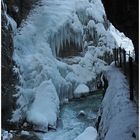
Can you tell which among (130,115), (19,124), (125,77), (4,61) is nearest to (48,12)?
(4,61)

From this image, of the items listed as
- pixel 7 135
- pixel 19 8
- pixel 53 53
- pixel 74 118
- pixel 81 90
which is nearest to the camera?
pixel 7 135

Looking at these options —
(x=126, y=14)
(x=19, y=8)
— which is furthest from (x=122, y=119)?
(x=19, y=8)

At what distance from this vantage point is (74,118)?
18219 millimetres

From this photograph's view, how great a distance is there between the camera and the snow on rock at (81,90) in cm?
2164

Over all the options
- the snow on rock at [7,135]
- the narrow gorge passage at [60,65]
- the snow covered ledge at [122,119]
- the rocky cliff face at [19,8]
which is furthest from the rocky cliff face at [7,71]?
the snow covered ledge at [122,119]

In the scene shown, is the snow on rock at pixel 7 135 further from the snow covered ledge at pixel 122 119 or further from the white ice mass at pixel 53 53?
the snow covered ledge at pixel 122 119

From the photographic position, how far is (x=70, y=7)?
2402 centimetres

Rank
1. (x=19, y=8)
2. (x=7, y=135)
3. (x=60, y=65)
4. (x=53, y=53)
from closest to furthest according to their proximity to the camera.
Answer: (x=7, y=135) → (x=60, y=65) → (x=53, y=53) → (x=19, y=8)

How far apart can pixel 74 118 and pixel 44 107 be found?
53.5 inches

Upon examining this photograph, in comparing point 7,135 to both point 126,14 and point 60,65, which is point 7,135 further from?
point 126,14

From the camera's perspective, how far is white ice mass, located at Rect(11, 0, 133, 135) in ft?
59.8

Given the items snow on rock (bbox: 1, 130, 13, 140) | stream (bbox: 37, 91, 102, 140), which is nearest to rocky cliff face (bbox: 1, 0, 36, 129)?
snow on rock (bbox: 1, 130, 13, 140)

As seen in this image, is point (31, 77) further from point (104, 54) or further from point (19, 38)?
point (104, 54)

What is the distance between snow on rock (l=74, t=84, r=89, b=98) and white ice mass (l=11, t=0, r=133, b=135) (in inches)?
5.7
